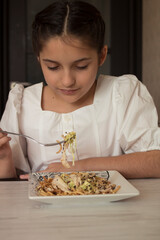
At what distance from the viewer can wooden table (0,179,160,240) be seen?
568 mm

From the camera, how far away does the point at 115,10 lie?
307 centimetres

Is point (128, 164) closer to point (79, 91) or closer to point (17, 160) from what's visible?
point (79, 91)


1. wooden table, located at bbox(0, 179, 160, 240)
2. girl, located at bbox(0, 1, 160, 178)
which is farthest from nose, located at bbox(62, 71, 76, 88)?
wooden table, located at bbox(0, 179, 160, 240)

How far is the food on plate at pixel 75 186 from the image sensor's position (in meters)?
0.80

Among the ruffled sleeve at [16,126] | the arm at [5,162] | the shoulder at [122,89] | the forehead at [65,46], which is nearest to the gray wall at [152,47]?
the shoulder at [122,89]

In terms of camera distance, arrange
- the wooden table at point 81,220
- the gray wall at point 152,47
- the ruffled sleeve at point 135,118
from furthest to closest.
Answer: the gray wall at point 152,47, the ruffled sleeve at point 135,118, the wooden table at point 81,220

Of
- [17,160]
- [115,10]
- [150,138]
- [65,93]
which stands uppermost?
[115,10]

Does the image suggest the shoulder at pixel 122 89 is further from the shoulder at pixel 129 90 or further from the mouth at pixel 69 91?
the mouth at pixel 69 91

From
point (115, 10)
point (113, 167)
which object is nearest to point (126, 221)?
point (113, 167)

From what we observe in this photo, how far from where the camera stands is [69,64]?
107cm

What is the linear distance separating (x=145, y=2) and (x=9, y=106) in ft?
5.99

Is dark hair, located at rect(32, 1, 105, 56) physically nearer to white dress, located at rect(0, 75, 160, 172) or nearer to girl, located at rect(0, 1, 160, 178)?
girl, located at rect(0, 1, 160, 178)

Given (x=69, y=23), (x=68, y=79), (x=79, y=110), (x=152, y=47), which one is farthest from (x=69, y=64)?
(x=152, y=47)

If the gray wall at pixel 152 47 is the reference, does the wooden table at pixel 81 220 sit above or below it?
below
